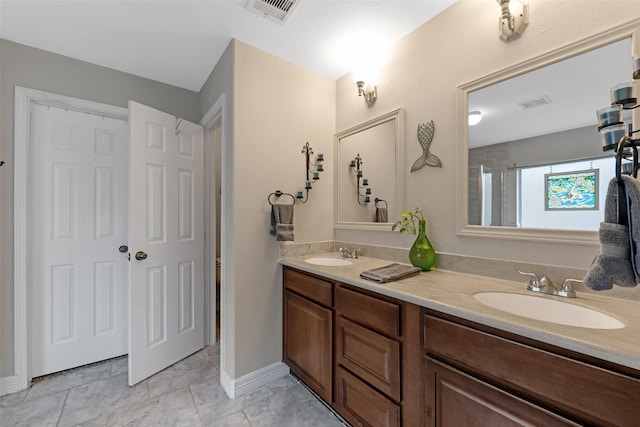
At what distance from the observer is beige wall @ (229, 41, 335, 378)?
1.84m

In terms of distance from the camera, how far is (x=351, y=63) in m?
2.11

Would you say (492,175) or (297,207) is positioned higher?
(492,175)

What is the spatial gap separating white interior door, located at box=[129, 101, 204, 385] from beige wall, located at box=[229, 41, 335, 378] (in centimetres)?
57

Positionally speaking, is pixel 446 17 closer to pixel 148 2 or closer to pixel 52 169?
pixel 148 2

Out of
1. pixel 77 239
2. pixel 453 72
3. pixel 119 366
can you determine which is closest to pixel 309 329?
pixel 119 366

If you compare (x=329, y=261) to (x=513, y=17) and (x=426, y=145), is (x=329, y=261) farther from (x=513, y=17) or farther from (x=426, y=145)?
(x=513, y=17)

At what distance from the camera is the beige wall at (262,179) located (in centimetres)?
184

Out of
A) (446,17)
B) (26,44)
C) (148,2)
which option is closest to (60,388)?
(26,44)

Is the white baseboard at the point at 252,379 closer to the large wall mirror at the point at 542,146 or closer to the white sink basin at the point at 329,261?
the white sink basin at the point at 329,261

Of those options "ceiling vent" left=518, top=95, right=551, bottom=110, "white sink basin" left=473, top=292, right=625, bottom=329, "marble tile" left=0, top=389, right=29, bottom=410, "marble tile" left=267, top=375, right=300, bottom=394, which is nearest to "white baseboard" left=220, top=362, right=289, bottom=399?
"marble tile" left=267, top=375, right=300, bottom=394

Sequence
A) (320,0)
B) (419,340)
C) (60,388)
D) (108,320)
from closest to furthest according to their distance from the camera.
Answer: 1. (419,340)
2. (320,0)
3. (60,388)
4. (108,320)

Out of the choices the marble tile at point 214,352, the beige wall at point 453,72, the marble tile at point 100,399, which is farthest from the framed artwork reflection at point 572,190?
the marble tile at point 100,399

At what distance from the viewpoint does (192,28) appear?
1.74 m

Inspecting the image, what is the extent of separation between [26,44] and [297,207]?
7.17 ft
